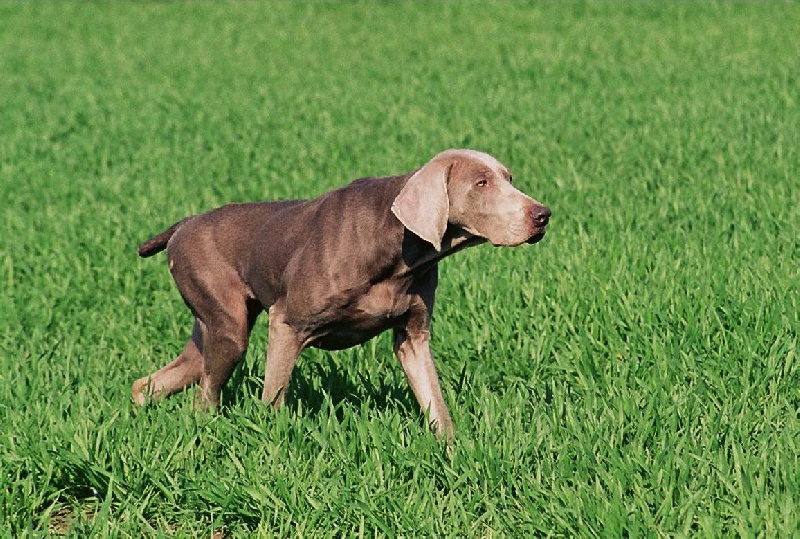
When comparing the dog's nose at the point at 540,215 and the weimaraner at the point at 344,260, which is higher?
the dog's nose at the point at 540,215

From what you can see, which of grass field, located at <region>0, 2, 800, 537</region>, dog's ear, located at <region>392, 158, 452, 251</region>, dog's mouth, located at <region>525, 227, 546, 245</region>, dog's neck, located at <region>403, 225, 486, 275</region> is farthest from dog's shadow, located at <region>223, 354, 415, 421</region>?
dog's mouth, located at <region>525, 227, 546, 245</region>

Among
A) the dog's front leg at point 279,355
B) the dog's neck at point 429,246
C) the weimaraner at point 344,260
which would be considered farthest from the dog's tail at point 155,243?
the dog's neck at point 429,246

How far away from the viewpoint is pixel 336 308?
4805mm

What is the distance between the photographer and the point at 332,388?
562 cm

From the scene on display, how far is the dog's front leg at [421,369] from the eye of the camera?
4910 millimetres

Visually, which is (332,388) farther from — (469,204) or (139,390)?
(469,204)

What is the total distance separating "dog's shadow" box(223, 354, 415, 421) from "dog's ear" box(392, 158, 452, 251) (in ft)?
3.30

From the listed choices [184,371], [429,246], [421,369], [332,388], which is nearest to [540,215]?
[429,246]

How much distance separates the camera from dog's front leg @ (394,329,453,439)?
4910 millimetres

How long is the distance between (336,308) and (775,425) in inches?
68.9

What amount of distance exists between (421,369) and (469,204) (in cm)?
82

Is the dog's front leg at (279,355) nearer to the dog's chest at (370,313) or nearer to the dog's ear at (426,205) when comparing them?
the dog's chest at (370,313)

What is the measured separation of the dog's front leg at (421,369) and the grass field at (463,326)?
13 centimetres

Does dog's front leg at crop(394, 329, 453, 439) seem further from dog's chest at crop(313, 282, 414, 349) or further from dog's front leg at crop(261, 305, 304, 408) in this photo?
dog's front leg at crop(261, 305, 304, 408)
